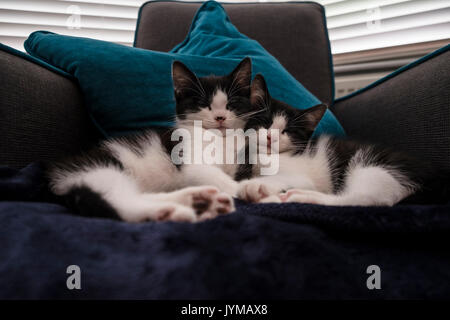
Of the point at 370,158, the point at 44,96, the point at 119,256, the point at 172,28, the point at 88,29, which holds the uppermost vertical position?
the point at 88,29

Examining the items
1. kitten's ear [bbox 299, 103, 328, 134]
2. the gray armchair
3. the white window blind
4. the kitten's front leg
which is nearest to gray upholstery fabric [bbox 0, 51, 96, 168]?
the gray armchair

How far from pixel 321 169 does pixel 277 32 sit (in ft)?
2.88

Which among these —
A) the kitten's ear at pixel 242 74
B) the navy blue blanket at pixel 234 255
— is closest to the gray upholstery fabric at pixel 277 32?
the kitten's ear at pixel 242 74

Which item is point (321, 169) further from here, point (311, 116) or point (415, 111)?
point (415, 111)

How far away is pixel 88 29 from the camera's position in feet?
5.60

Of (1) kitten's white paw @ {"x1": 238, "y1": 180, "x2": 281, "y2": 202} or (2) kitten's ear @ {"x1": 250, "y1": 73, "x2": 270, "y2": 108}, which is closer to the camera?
(1) kitten's white paw @ {"x1": 238, "y1": 180, "x2": 281, "y2": 202}

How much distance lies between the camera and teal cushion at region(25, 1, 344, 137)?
84 cm

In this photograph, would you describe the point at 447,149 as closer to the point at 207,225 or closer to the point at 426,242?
the point at 426,242

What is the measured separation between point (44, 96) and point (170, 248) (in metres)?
0.60

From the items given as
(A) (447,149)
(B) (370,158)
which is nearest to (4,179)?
(B) (370,158)

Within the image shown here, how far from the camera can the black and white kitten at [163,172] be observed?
46cm

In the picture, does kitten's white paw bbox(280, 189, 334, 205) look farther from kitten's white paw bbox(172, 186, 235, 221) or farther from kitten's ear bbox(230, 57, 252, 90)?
kitten's ear bbox(230, 57, 252, 90)

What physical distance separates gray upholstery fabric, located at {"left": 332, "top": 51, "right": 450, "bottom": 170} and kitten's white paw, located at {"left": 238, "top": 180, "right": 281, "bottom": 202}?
453 mm

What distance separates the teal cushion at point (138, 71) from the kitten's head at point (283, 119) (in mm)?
176
